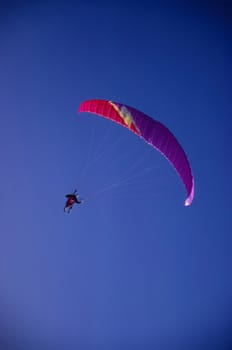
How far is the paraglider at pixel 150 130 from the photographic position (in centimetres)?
757

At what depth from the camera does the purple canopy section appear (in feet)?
24.9

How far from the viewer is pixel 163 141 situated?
7.69 m

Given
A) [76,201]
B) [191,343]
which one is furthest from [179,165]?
[191,343]

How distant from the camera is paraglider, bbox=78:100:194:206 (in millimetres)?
7570

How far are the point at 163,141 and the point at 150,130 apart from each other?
44 centimetres

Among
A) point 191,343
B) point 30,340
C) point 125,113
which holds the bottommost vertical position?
point 30,340

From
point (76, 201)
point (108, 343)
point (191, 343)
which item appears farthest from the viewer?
point (191, 343)

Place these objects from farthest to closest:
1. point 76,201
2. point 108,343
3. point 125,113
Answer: point 108,343 → point 76,201 → point 125,113

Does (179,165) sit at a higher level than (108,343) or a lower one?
higher

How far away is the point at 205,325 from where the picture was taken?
65.5 feet

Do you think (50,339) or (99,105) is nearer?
(99,105)

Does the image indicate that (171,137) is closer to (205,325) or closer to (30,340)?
(205,325)

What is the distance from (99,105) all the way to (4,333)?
2049 centimetres

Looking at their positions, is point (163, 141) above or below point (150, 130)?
below
